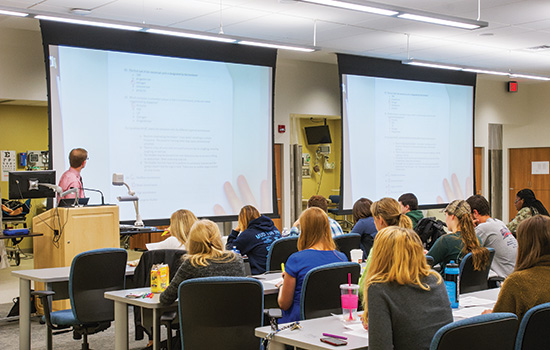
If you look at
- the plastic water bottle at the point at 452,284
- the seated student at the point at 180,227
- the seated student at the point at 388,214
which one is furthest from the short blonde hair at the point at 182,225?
the plastic water bottle at the point at 452,284

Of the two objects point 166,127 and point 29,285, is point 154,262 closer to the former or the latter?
point 29,285

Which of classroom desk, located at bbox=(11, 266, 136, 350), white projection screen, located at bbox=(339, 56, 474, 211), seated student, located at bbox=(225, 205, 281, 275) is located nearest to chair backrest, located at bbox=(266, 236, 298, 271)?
seated student, located at bbox=(225, 205, 281, 275)

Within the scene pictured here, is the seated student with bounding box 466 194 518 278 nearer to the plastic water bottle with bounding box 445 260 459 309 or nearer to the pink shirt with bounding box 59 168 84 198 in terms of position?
the plastic water bottle with bounding box 445 260 459 309

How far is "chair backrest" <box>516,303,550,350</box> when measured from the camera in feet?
8.93

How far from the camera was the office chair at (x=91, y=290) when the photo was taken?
15.2ft

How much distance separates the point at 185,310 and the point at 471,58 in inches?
350

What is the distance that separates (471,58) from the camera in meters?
11.1

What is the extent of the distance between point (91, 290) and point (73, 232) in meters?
1.53

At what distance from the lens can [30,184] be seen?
21.1 ft

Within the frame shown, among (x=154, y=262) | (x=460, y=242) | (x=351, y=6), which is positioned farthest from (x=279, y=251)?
(x=351, y=6)

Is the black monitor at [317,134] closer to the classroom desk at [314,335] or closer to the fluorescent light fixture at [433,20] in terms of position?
the fluorescent light fixture at [433,20]

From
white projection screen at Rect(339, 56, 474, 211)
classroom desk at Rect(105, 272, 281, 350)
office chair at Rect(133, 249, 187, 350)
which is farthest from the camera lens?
white projection screen at Rect(339, 56, 474, 211)

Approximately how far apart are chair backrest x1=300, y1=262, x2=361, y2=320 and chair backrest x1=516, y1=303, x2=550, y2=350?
4.29 ft

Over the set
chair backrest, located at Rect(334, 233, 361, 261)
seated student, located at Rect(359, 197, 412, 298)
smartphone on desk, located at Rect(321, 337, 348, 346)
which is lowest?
smartphone on desk, located at Rect(321, 337, 348, 346)
